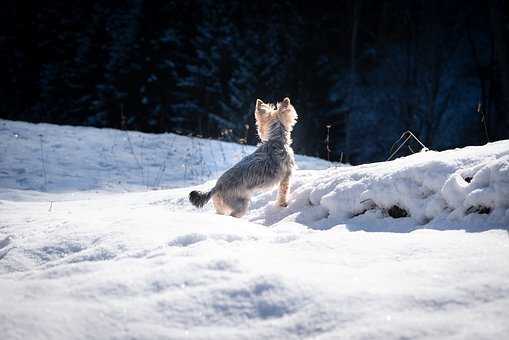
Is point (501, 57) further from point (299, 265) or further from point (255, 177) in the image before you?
point (299, 265)

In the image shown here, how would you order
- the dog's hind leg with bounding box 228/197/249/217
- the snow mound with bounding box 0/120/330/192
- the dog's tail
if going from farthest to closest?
the snow mound with bounding box 0/120/330/192 < the dog's hind leg with bounding box 228/197/249/217 < the dog's tail

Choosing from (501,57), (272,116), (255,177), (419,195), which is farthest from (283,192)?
(501,57)

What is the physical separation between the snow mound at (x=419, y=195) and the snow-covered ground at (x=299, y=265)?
11 millimetres

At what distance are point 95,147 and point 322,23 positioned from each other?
18.1 meters

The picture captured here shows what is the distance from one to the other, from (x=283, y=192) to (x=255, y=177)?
38 centimetres

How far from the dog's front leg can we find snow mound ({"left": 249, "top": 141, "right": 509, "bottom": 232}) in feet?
0.65

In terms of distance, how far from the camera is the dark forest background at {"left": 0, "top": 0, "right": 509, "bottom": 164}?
2100 centimetres

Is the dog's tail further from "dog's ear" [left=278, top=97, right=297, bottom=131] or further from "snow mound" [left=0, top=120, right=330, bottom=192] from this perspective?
"snow mound" [left=0, top=120, right=330, bottom=192]

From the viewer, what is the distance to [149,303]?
239 cm

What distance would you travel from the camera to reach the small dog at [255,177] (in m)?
5.23

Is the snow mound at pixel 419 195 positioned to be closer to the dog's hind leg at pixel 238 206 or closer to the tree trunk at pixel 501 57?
the dog's hind leg at pixel 238 206

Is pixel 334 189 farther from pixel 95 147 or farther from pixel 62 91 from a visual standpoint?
pixel 62 91

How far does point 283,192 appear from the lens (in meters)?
5.37

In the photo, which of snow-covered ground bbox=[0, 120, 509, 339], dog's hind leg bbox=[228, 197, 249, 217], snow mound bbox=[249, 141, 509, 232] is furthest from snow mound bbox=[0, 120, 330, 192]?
snow mound bbox=[249, 141, 509, 232]
